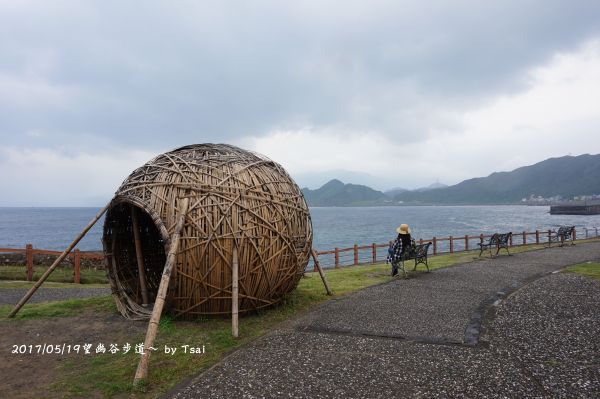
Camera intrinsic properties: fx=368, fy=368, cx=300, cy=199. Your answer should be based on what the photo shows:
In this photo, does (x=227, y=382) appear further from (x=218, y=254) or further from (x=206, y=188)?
(x=206, y=188)

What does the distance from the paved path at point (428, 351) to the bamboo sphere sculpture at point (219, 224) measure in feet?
4.26

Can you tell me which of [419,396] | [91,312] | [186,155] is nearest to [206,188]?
[186,155]

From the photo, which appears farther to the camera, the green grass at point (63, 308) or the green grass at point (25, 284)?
the green grass at point (25, 284)

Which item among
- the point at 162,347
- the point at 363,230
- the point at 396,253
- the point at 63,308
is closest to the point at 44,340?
the point at 63,308

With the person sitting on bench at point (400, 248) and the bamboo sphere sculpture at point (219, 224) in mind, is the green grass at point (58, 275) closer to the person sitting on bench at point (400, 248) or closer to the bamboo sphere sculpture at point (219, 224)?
the bamboo sphere sculpture at point (219, 224)

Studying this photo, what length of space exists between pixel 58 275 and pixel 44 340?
9.77 metres

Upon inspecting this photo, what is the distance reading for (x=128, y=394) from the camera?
15.5ft

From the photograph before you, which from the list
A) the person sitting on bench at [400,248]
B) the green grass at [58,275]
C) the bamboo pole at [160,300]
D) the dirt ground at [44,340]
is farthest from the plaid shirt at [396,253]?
the green grass at [58,275]

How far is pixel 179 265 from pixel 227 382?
8.86 ft

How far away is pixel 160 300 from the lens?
229 inches

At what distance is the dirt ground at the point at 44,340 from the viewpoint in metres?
5.00

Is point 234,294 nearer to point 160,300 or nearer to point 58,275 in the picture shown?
point 160,300

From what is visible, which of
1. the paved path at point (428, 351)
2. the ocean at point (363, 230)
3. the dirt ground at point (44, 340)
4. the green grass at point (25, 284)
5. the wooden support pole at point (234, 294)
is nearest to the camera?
the paved path at point (428, 351)

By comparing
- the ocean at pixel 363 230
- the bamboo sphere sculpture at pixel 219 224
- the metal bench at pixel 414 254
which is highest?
the bamboo sphere sculpture at pixel 219 224
